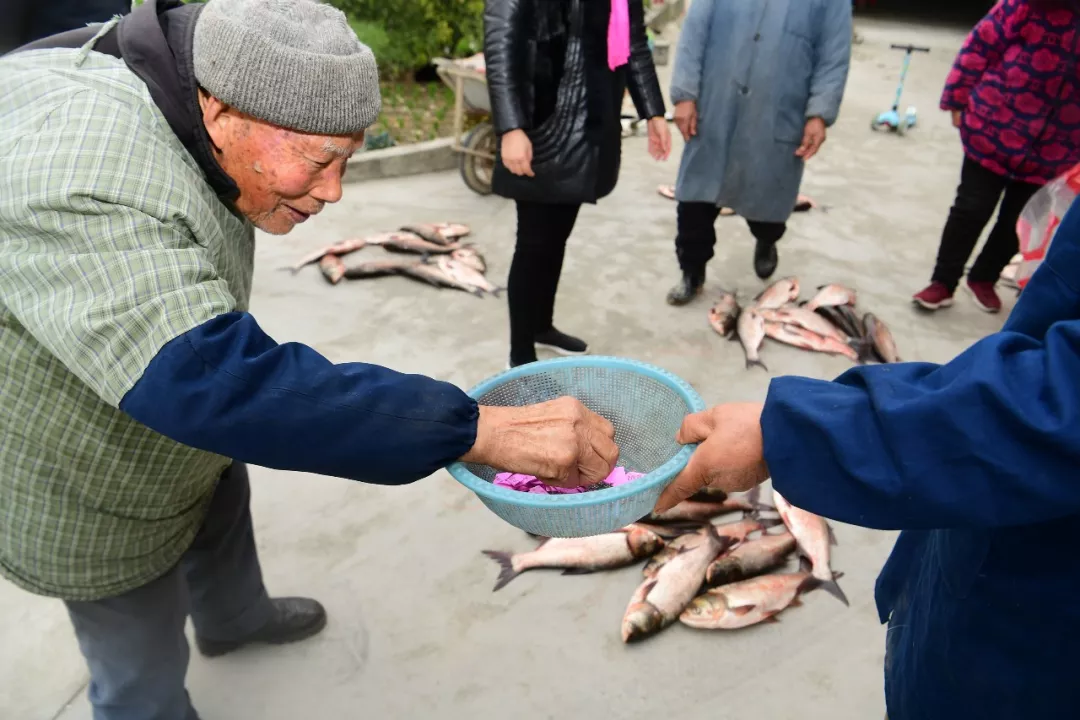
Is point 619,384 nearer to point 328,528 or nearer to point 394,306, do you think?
point 328,528

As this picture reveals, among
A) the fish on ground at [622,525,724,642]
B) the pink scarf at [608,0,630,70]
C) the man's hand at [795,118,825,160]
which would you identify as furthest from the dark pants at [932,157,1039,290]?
the fish on ground at [622,525,724,642]

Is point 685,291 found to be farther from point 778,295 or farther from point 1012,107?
point 1012,107

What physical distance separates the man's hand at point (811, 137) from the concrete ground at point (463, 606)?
1172mm

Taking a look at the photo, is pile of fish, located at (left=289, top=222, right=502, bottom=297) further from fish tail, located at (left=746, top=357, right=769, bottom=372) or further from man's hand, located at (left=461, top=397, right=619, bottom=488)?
man's hand, located at (left=461, top=397, right=619, bottom=488)

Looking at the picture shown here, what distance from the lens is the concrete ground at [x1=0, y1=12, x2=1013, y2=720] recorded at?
2.54 meters

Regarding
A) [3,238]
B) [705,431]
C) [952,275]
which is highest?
[3,238]

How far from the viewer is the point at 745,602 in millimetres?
2816

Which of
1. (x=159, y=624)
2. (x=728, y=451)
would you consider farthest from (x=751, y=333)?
(x=159, y=624)

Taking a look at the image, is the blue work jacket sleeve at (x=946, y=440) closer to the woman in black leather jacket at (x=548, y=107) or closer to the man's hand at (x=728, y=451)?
the man's hand at (x=728, y=451)

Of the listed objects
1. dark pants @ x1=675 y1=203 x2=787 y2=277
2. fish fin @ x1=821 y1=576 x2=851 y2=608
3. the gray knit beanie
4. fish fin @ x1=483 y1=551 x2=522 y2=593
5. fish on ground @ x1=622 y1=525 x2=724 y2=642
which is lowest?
fish fin @ x1=483 y1=551 x2=522 y2=593

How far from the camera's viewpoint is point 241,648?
105 inches

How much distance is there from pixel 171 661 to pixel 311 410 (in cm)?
120

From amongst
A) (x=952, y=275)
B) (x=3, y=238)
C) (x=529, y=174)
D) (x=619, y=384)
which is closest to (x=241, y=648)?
(x=619, y=384)

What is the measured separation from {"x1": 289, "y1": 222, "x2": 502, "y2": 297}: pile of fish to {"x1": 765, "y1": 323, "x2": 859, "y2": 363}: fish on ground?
1.80m
